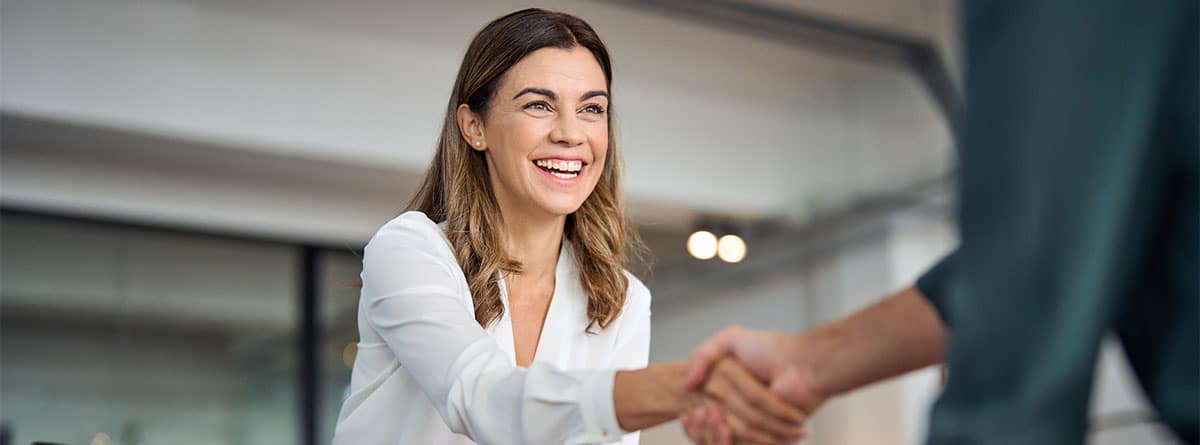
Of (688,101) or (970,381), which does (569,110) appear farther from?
(688,101)

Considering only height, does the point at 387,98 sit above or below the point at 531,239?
below

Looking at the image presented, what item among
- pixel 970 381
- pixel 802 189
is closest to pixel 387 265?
pixel 970 381

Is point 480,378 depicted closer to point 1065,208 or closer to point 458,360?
point 458,360

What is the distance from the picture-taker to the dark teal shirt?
0.78 m

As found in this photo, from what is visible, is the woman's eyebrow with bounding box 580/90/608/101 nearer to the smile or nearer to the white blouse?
the smile

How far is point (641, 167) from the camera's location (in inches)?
229

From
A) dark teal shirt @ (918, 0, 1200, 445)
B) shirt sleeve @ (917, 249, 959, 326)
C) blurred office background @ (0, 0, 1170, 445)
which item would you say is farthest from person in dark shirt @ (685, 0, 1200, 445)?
blurred office background @ (0, 0, 1170, 445)

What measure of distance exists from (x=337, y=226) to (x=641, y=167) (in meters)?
1.40

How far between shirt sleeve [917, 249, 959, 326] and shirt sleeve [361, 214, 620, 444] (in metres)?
0.47

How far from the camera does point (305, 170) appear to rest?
5387 millimetres

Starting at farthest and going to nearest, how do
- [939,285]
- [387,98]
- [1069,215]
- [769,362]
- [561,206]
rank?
[387,98] < [561,206] < [769,362] < [939,285] < [1069,215]

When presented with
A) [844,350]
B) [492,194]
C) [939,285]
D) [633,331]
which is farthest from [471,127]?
[939,285]

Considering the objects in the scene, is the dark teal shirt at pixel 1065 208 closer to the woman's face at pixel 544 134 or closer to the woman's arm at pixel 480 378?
the woman's arm at pixel 480 378

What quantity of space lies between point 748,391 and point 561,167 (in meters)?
0.80
